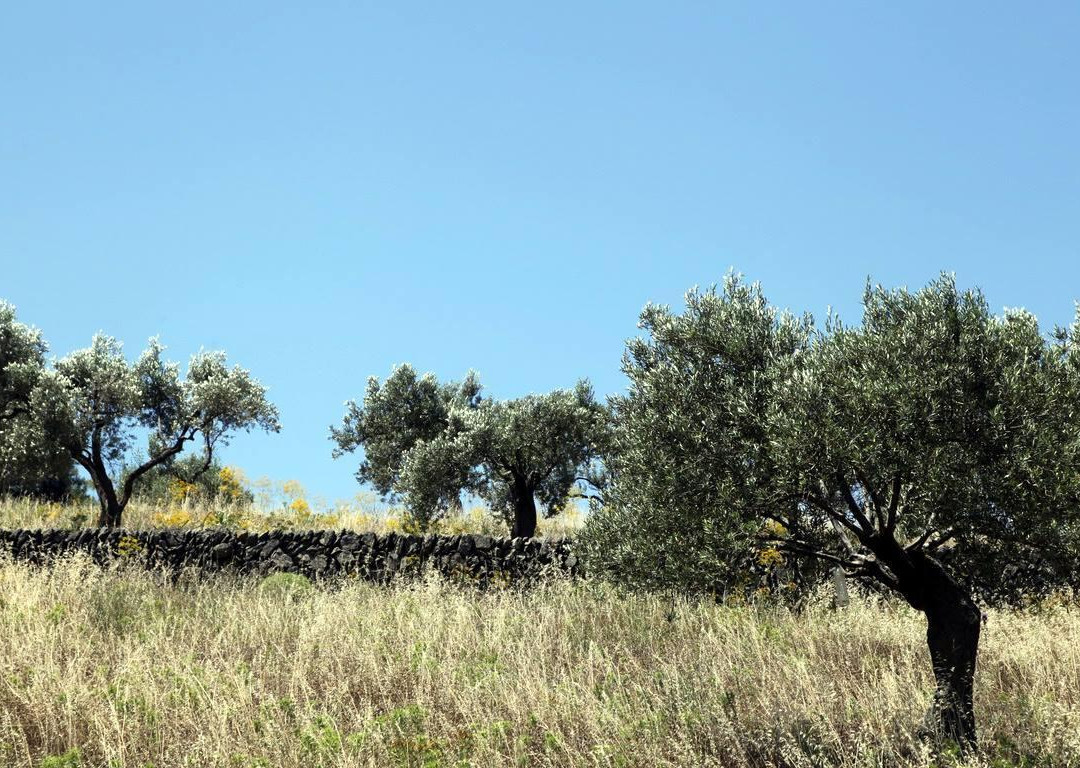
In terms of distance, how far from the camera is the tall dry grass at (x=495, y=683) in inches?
417

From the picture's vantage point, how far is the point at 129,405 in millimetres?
35906

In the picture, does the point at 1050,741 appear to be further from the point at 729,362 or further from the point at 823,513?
the point at 729,362

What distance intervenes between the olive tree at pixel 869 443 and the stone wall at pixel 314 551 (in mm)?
12072

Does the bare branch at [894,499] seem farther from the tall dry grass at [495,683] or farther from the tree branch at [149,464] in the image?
the tree branch at [149,464]

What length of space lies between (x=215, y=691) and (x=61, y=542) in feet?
62.0

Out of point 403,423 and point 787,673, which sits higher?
point 403,423

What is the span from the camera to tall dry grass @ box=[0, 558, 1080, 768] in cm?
1059

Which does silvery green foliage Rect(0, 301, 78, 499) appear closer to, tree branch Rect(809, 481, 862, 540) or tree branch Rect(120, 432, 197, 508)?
tree branch Rect(120, 432, 197, 508)

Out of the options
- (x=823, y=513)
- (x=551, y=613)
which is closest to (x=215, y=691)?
(x=551, y=613)

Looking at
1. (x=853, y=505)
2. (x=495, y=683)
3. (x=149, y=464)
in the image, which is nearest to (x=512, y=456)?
(x=149, y=464)

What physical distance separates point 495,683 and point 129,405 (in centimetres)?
2811

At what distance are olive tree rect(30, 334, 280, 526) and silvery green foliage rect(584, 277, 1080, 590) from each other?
2816 centimetres

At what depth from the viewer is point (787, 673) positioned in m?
12.9

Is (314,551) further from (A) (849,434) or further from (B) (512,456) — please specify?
(A) (849,434)
